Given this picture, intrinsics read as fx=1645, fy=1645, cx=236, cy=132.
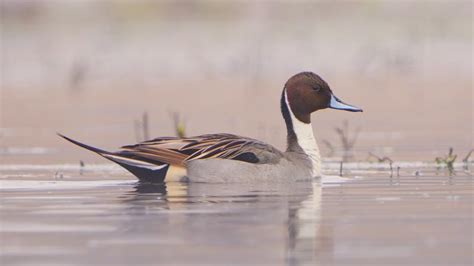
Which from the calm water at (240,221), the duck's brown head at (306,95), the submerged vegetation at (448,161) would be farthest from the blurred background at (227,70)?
the calm water at (240,221)

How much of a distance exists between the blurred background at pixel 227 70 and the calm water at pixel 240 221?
2.75 m

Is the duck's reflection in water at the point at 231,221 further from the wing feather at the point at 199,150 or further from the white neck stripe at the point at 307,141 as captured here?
the white neck stripe at the point at 307,141

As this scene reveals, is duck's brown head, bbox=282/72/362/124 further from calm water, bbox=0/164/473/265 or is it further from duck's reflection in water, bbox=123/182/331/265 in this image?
duck's reflection in water, bbox=123/182/331/265

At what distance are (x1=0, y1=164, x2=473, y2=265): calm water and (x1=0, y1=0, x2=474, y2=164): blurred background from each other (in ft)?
9.01

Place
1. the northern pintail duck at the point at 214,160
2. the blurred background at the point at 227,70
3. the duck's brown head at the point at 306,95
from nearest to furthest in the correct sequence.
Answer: the northern pintail duck at the point at 214,160
the duck's brown head at the point at 306,95
the blurred background at the point at 227,70

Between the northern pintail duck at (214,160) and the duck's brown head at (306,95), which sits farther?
the duck's brown head at (306,95)

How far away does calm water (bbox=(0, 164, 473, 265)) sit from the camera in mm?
7168

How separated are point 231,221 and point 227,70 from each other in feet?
52.9

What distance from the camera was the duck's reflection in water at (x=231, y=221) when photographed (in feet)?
23.7

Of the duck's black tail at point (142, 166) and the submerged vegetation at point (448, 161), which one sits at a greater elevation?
the duck's black tail at point (142, 166)

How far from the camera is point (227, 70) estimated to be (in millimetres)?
24453

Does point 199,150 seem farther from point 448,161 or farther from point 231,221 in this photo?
point 231,221

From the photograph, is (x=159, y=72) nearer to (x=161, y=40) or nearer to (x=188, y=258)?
(x=161, y=40)

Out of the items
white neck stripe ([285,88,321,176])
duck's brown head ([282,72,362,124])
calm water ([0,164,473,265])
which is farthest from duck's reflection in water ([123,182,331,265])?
duck's brown head ([282,72,362,124])
